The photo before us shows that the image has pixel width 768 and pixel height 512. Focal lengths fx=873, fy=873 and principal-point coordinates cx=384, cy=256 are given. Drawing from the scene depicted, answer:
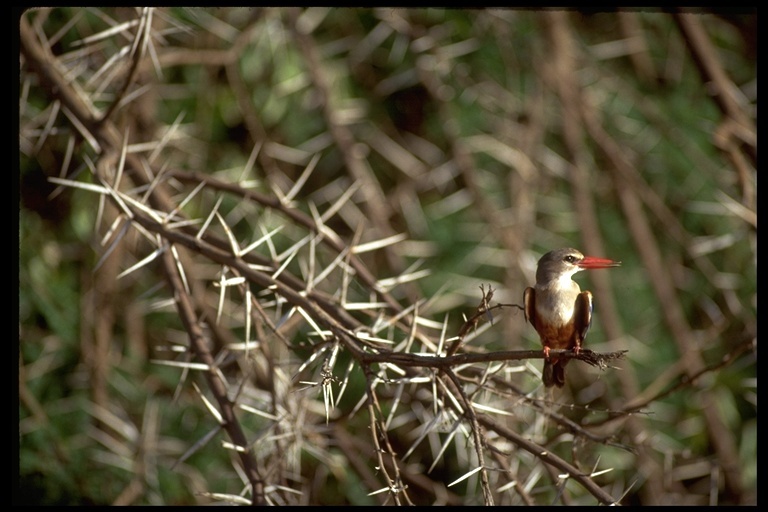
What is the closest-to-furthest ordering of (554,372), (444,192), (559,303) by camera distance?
1. (559,303)
2. (554,372)
3. (444,192)

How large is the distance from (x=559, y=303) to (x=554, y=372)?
18 centimetres

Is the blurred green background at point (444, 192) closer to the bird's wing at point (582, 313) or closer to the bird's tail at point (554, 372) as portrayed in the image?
the bird's tail at point (554, 372)

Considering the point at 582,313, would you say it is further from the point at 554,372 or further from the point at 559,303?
the point at 554,372

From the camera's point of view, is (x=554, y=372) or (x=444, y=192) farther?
(x=444, y=192)

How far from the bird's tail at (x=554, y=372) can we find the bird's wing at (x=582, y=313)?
72 mm

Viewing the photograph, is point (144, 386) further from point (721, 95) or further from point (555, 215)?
point (721, 95)

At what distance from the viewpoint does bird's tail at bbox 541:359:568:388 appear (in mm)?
1592

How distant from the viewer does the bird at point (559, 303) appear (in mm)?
1471

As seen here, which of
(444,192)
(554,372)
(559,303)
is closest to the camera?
(559,303)

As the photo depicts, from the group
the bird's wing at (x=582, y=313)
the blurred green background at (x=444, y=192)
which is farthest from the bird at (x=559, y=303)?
the blurred green background at (x=444, y=192)

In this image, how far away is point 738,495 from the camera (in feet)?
12.1

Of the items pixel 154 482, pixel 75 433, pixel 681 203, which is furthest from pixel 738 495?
pixel 75 433

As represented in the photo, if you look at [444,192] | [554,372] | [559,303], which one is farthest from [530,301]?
[444,192]

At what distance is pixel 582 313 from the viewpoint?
153 cm
